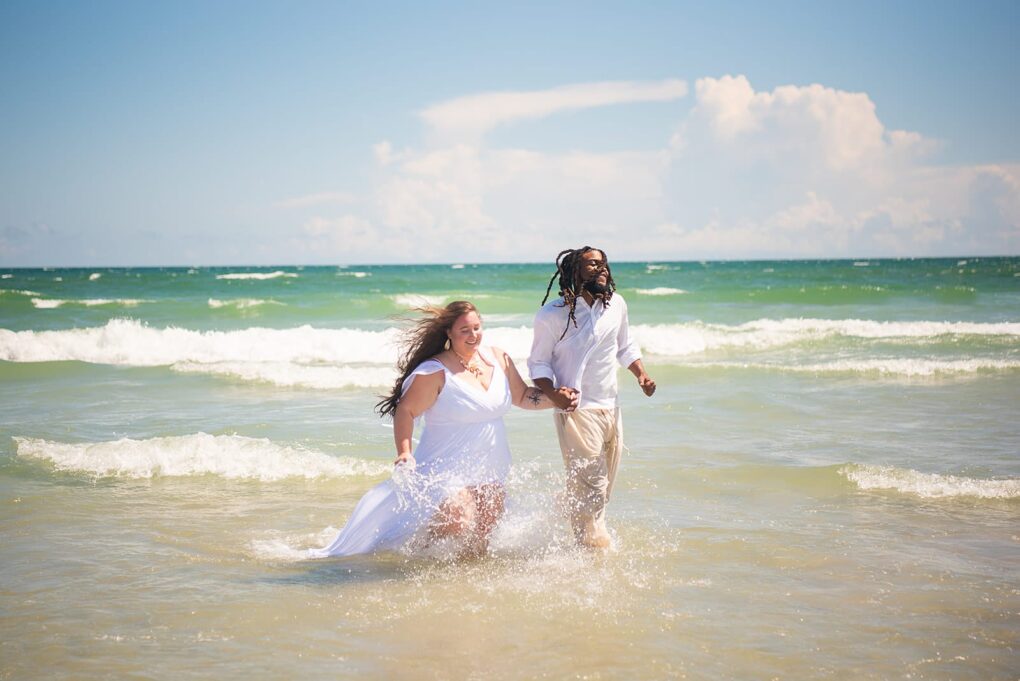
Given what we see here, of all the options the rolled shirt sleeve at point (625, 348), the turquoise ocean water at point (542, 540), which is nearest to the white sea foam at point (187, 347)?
the turquoise ocean water at point (542, 540)

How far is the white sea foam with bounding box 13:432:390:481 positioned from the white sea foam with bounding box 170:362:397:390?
15.6 ft

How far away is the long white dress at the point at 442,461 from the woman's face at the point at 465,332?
16cm

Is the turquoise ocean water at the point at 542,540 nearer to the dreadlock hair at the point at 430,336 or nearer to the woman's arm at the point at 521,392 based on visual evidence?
the dreadlock hair at the point at 430,336

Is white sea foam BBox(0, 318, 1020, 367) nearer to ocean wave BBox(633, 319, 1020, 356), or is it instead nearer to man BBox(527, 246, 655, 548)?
ocean wave BBox(633, 319, 1020, 356)

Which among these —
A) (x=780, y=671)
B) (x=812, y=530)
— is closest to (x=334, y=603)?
(x=780, y=671)

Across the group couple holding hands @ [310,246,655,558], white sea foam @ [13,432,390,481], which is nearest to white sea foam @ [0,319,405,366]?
white sea foam @ [13,432,390,481]

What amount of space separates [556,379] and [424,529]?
50.1 inches

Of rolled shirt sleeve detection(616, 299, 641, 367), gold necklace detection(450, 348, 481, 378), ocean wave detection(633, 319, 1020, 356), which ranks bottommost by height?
ocean wave detection(633, 319, 1020, 356)

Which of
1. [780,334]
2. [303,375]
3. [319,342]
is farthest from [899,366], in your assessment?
[319,342]

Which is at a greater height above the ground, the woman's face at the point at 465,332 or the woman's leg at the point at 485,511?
the woman's face at the point at 465,332

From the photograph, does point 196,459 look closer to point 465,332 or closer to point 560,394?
point 465,332

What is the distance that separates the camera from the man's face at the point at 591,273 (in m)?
4.84

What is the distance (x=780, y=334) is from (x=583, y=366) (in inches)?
637

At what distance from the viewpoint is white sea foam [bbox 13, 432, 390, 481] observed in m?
7.45
